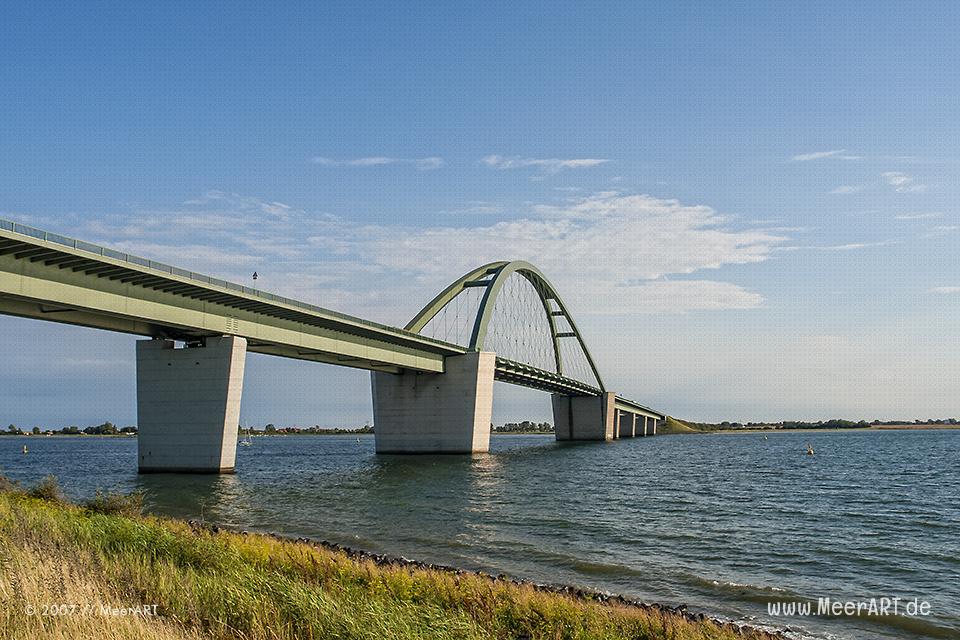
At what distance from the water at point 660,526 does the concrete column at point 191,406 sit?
2283mm

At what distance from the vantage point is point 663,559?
1952cm

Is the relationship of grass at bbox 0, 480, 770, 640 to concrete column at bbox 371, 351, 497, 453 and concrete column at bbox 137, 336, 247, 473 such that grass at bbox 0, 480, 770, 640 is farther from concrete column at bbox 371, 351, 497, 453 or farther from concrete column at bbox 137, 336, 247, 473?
concrete column at bbox 371, 351, 497, 453

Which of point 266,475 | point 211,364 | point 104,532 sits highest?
point 211,364

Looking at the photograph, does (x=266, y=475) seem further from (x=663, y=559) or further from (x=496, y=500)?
(x=663, y=559)

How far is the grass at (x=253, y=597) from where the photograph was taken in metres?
8.19

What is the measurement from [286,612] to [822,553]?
672 inches

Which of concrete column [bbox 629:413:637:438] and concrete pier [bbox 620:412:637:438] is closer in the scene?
concrete column [bbox 629:413:637:438]

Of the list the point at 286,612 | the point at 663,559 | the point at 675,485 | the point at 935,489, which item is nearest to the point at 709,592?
the point at 663,559

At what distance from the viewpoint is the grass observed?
8188mm

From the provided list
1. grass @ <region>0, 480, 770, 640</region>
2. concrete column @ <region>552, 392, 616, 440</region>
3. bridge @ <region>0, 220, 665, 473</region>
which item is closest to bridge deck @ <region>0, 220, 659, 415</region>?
bridge @ <region>0, 220, 665, 473</region>

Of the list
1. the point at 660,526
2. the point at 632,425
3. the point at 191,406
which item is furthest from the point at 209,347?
the point at 632,425

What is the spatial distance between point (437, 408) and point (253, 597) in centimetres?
6652

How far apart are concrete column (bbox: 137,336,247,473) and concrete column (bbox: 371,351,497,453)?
32.2m

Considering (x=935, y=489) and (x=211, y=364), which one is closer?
(x=935, y=489)
